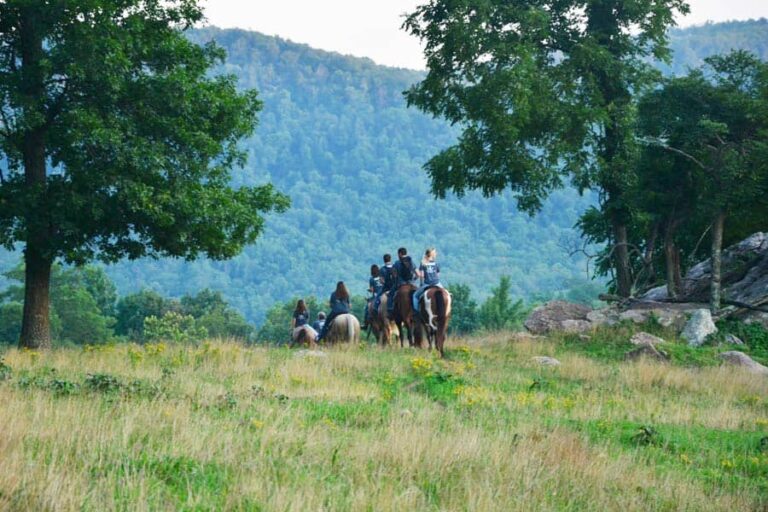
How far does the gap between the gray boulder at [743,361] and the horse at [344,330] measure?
985 centimetres

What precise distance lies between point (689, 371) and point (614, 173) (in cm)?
1366

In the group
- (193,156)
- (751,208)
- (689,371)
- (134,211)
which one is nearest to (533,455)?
(689,371)

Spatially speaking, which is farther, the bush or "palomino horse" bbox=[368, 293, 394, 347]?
the bush

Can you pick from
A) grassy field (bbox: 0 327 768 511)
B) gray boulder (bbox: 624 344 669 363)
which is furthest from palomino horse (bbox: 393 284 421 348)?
grassy field (bbox: 0 327 768 511)

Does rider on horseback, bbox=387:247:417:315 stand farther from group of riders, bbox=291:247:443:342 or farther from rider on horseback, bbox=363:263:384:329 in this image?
rider on horseback, bbox=363:263:384:329

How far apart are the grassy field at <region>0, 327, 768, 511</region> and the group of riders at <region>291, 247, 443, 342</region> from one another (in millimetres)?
5653

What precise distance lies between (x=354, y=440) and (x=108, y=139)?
12.6m

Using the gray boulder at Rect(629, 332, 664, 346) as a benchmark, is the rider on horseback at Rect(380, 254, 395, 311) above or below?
above

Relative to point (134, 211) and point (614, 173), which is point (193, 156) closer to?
point (134, 211)

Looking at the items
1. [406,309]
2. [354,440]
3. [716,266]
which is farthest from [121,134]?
[716,266]

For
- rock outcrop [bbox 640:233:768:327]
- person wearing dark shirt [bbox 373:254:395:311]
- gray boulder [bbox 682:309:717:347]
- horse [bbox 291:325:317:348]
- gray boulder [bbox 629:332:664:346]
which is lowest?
horse [bbox 291:325:317:348]

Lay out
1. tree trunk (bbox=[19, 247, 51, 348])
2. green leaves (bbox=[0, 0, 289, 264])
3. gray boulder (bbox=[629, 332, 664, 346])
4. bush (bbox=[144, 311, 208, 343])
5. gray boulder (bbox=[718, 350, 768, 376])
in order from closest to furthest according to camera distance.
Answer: green leaves (bbox=[0, 0, 289, 264])
gray boulder (bbox=[718, 350, 768, 376])
tree trunk (bbox=[19, 247, 51, 348])
gray boulder (bbox=[629, 332, 664, 346])
bush (bbox=[144, 311, 208, 343])

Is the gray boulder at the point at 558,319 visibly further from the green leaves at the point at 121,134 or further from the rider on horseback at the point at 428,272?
the green leaves at the point at 121,134

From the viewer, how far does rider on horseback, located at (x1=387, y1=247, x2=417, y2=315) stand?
25000 millimetres
